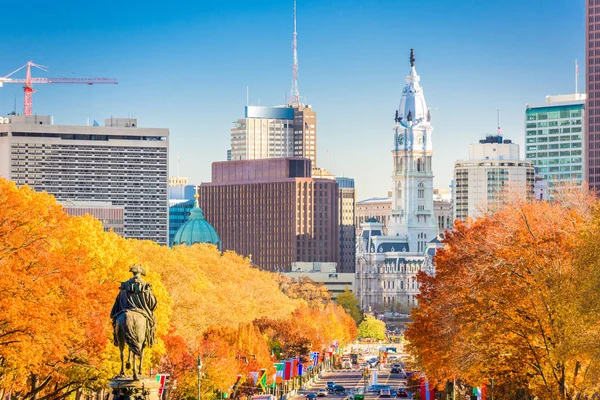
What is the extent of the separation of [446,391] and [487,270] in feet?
173

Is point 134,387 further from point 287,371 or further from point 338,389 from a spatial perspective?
point 338,389

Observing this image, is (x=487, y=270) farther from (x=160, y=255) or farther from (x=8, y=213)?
(x=160, y=255)

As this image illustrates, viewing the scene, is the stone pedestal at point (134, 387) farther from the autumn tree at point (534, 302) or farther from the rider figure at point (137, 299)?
the autumn tree at point (534, 302)

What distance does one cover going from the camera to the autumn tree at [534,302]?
75.7 m

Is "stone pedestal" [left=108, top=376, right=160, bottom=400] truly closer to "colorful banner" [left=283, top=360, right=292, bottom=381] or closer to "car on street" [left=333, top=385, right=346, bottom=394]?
"colorful banner" [left=283, top=360, right=292, bottom=381]

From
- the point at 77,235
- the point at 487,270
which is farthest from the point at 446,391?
the point at 487,270

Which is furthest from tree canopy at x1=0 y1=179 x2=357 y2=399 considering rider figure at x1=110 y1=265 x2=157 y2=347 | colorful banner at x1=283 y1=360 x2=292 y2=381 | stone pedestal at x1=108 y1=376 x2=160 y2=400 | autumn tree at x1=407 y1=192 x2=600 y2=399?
stone pedestal at x1=108 y1=376 x2=160 y2=400

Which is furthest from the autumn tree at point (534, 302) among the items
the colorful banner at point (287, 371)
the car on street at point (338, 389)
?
the car on street at point (338, 389)

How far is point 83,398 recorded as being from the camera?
415 ft

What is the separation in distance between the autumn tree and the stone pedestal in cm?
2850

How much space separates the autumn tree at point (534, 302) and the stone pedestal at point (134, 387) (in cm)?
2850

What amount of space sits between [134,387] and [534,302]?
1450 inches

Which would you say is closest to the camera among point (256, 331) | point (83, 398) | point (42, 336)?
point (42, 336)

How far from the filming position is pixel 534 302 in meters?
81.9
